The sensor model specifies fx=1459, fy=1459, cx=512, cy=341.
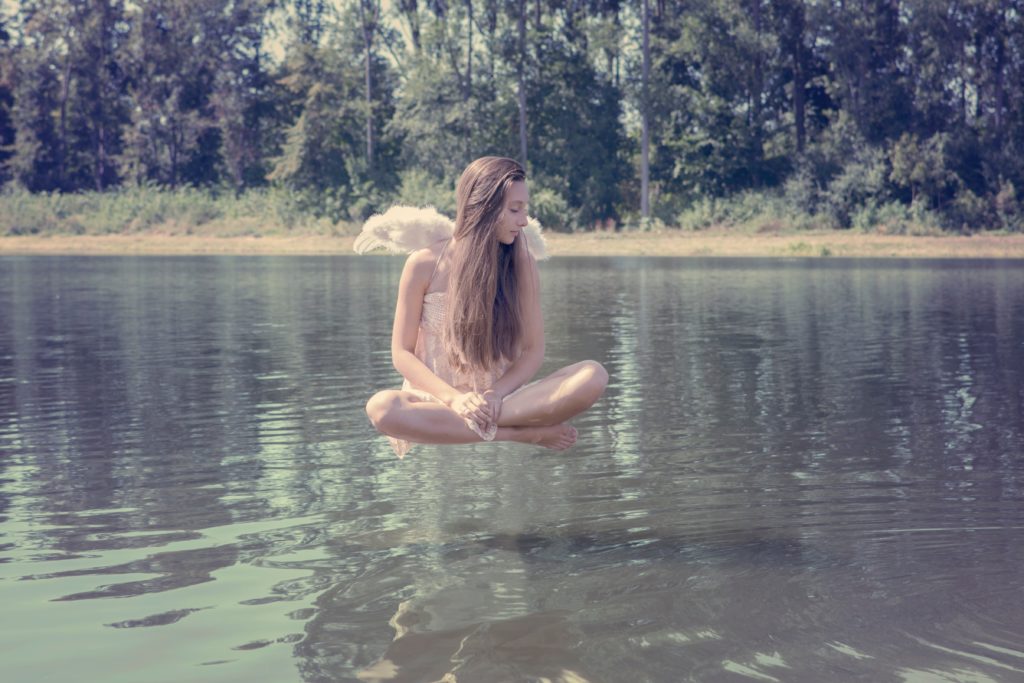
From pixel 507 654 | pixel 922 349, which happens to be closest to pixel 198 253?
pixel 922 349

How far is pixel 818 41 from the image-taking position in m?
59.9

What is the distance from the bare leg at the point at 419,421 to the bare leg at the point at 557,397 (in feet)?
0.27

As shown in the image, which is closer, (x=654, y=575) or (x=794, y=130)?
(x=654, y=575)

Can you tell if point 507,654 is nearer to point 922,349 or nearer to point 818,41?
point 922,349

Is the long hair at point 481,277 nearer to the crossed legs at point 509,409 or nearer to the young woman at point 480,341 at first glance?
the young woman at point 480,341

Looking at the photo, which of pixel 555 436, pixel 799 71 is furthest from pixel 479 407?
pixel 799 71

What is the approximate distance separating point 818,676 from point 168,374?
9.78 m

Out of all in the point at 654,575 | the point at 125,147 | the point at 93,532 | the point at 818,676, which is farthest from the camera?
the point at 125,147

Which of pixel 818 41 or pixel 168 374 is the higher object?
pixel 818 41

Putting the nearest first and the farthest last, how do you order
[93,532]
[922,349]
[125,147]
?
1. [93,532]
2. [922,349]
3. [125,147]

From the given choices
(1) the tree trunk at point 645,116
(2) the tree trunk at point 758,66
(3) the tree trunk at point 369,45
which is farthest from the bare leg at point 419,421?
(3) the tree trunk at point 369,45

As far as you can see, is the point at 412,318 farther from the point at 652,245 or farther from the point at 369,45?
the point at 369,45

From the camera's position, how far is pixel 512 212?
19.6 feet

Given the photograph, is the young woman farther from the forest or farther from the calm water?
the forest
